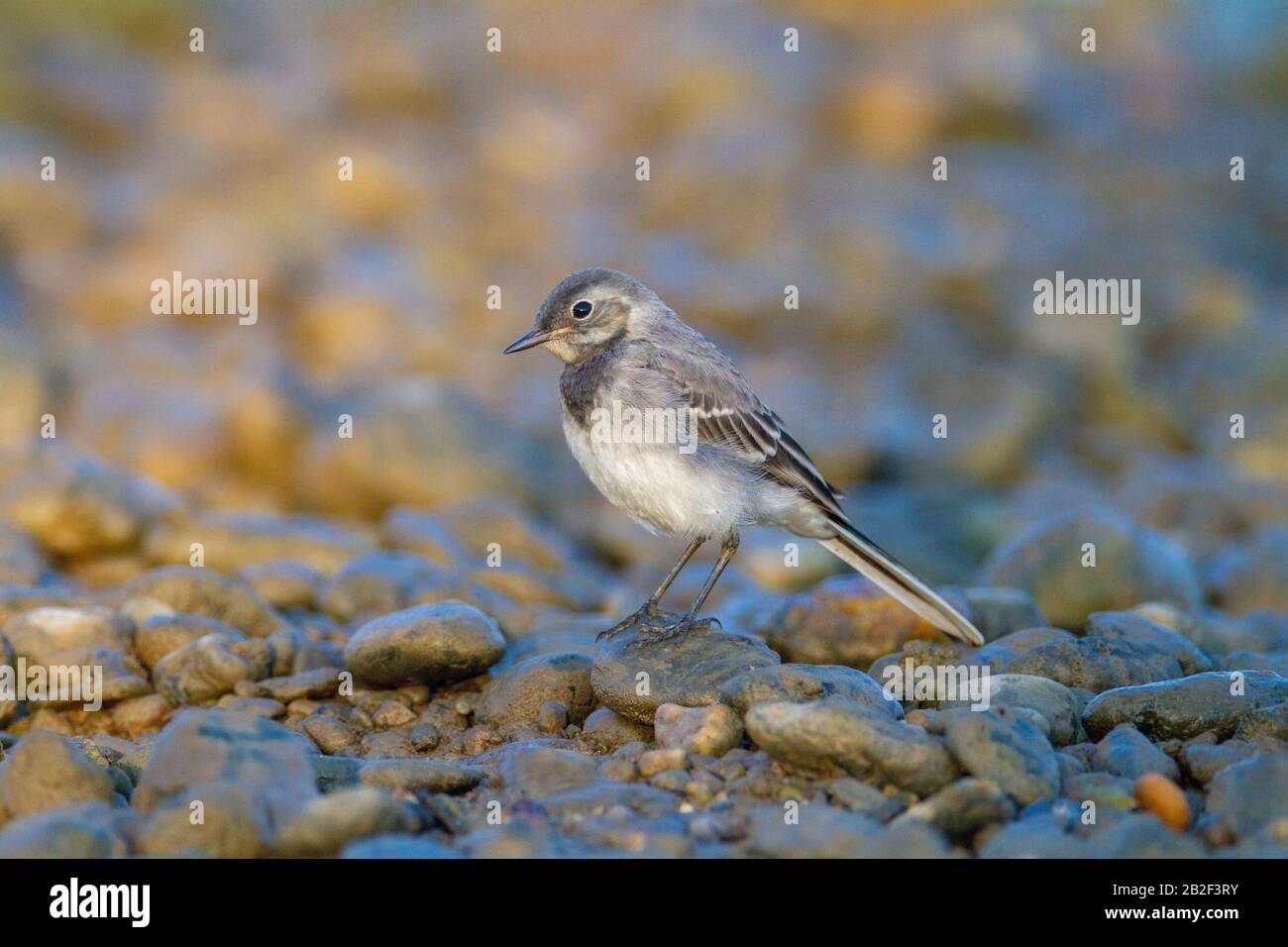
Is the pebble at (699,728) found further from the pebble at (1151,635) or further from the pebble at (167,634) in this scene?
the pebble at (167,634)

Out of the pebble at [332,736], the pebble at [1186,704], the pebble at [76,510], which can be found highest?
the pebble at [76,510]

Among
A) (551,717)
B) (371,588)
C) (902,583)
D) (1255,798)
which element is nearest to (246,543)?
(371,588)

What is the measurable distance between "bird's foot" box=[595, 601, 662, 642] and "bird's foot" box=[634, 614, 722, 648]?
22cm

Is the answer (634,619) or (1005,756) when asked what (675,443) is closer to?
(634,619)

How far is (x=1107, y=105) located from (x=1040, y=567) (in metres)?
15.3

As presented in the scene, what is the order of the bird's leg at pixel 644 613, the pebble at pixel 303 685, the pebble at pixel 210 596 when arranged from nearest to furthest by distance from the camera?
the pebble at pixel 303 685
the bird's leg at pixel 644 613
the pebble at pixel 210 596

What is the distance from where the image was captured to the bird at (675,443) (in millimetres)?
7035

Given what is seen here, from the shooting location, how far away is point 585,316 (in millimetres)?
7551

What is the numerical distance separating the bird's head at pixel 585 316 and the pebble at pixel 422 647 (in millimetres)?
1541

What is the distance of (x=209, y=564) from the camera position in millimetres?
9320

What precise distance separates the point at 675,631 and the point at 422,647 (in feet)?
4.07

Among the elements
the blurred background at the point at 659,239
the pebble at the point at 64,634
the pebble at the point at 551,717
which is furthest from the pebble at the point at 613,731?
the blurred background at the point at 659,239

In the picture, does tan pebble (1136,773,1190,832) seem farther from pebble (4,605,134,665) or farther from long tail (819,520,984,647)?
pebble (4,605,134,665)

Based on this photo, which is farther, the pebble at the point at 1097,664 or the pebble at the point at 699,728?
the pebble at the point at 1097,664
